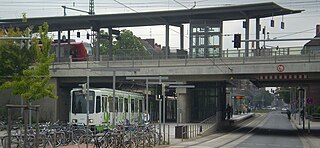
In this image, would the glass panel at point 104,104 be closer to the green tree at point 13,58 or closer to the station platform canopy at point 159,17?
the green tree at point 13,58

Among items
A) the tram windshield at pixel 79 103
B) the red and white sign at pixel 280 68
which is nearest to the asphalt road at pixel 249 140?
the red and white sign at pixel 280 68

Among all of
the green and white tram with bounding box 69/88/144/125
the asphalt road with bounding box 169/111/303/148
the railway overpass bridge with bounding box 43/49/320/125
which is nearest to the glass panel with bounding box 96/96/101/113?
the green and white tram with bounding box 69/88/144/125

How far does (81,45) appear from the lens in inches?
2228

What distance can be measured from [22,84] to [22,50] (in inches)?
479

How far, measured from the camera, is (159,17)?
171 feet

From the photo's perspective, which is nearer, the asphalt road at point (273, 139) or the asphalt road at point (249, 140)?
the asphalt road at point (249, 140)

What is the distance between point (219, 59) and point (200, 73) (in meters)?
2.07

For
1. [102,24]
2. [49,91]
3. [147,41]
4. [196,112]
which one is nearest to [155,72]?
[196,112]

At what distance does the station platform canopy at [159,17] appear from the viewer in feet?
161

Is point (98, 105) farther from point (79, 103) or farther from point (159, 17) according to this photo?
point (159, 17)

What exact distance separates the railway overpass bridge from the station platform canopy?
5.95 metres

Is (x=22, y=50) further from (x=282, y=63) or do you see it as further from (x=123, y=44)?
(x=123, y=44)

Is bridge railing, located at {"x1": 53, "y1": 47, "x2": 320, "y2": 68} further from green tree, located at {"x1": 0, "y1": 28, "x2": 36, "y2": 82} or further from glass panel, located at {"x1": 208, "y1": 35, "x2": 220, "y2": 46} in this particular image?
green tree, located at {"x1": 0, "y1": 28, "x2": 36, "y2": 82}

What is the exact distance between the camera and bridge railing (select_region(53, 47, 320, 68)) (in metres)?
41.4
